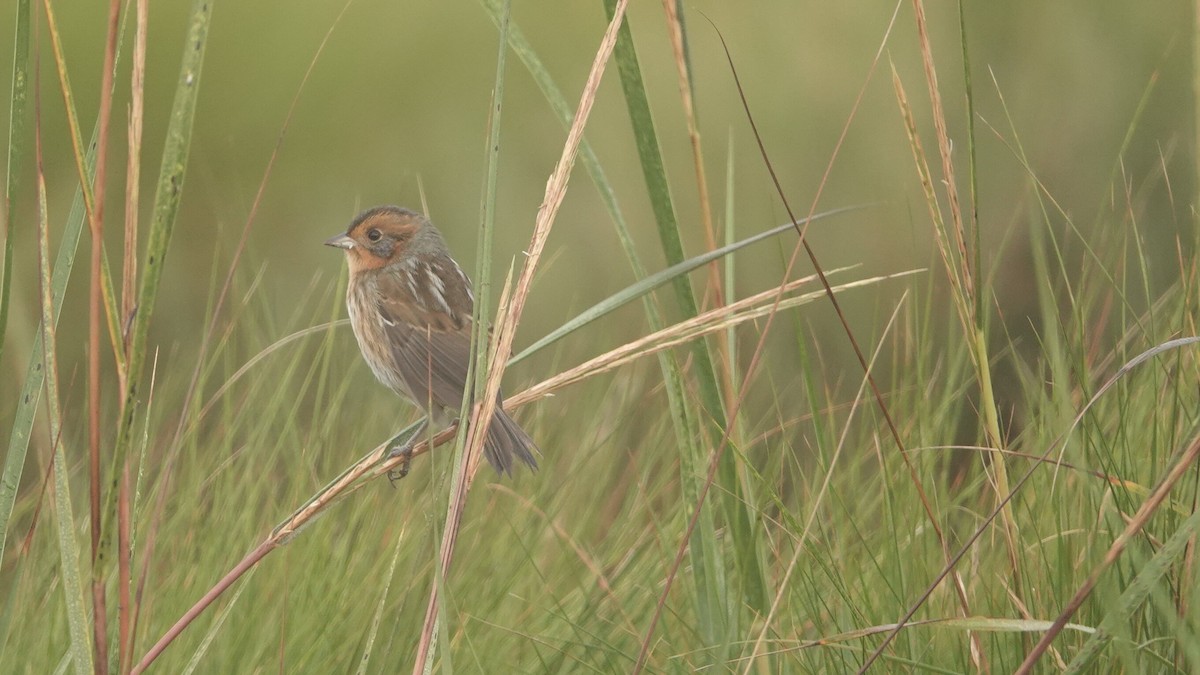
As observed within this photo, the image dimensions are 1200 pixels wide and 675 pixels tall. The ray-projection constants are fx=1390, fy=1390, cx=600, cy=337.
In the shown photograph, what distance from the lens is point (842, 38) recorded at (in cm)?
647

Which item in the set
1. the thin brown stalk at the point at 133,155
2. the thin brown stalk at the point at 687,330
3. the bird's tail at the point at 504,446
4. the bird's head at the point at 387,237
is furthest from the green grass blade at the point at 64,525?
the bird's head at the point at 387,237

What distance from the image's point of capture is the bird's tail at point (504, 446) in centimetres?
272

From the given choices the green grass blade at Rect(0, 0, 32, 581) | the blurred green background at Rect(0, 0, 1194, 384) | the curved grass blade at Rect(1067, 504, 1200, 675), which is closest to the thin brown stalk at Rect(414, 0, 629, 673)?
the green grass blade at Rect(0, 0, 32, 581)

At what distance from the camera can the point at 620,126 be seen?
6.48 meters

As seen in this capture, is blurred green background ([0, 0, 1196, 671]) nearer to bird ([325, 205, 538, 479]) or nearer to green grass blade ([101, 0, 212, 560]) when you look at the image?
bird ([325, 205, 538, 479])

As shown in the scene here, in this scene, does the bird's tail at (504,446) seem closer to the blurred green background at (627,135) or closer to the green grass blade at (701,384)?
the green grass blade at (701,384)

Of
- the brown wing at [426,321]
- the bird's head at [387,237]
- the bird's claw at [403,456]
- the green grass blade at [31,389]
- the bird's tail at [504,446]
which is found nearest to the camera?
the green grass blade at [31,389]

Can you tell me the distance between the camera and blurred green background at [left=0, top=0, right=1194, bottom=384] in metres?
6.21

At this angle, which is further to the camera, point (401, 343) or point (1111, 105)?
point (1111, 105)

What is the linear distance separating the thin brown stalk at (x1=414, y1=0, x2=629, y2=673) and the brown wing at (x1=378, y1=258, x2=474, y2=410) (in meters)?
1.67

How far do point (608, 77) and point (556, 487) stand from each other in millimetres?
3324

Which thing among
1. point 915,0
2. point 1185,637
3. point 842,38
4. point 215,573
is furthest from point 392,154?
point 1185,637

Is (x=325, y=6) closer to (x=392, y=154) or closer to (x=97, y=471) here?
(x=392, y=154)

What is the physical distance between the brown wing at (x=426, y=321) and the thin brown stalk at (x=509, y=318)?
1.67 meters
